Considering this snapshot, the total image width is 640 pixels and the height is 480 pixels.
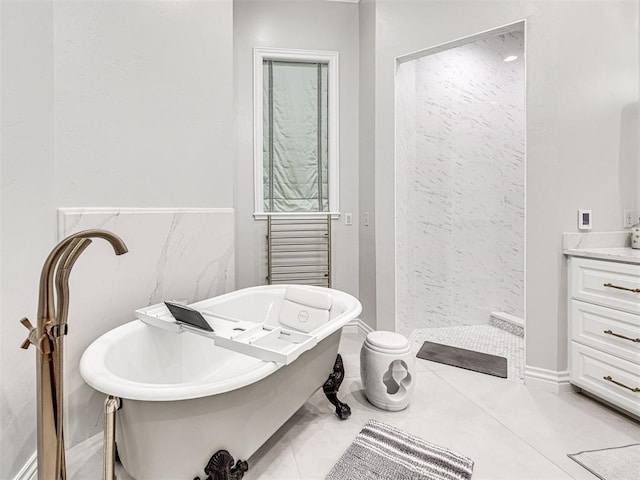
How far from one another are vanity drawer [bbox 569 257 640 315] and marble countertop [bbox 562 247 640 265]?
3 cm

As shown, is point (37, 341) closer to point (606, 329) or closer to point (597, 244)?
point (606, 329)

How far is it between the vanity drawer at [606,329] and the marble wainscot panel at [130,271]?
7.30 feet

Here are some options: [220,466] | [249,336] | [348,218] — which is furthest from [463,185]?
[220,466]

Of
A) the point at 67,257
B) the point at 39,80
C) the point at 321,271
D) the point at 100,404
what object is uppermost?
the point at 39,80

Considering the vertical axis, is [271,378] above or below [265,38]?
below

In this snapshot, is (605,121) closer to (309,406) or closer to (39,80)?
(309,406)

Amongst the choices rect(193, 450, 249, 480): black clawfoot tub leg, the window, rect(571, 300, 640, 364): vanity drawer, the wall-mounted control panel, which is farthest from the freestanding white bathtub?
the window

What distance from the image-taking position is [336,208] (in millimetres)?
3486

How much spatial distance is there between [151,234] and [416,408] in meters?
1.84

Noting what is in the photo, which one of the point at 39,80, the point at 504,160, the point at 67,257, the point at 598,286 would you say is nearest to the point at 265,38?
the point at 39,80

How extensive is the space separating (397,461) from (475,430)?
0.53m

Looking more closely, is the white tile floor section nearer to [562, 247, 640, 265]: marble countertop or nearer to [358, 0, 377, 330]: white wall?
[562, 247, 640, 265]: marble countertop

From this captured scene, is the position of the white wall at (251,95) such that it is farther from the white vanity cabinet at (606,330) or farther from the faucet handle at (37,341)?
the faucet handle at (37,341)

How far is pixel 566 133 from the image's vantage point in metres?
2.23
